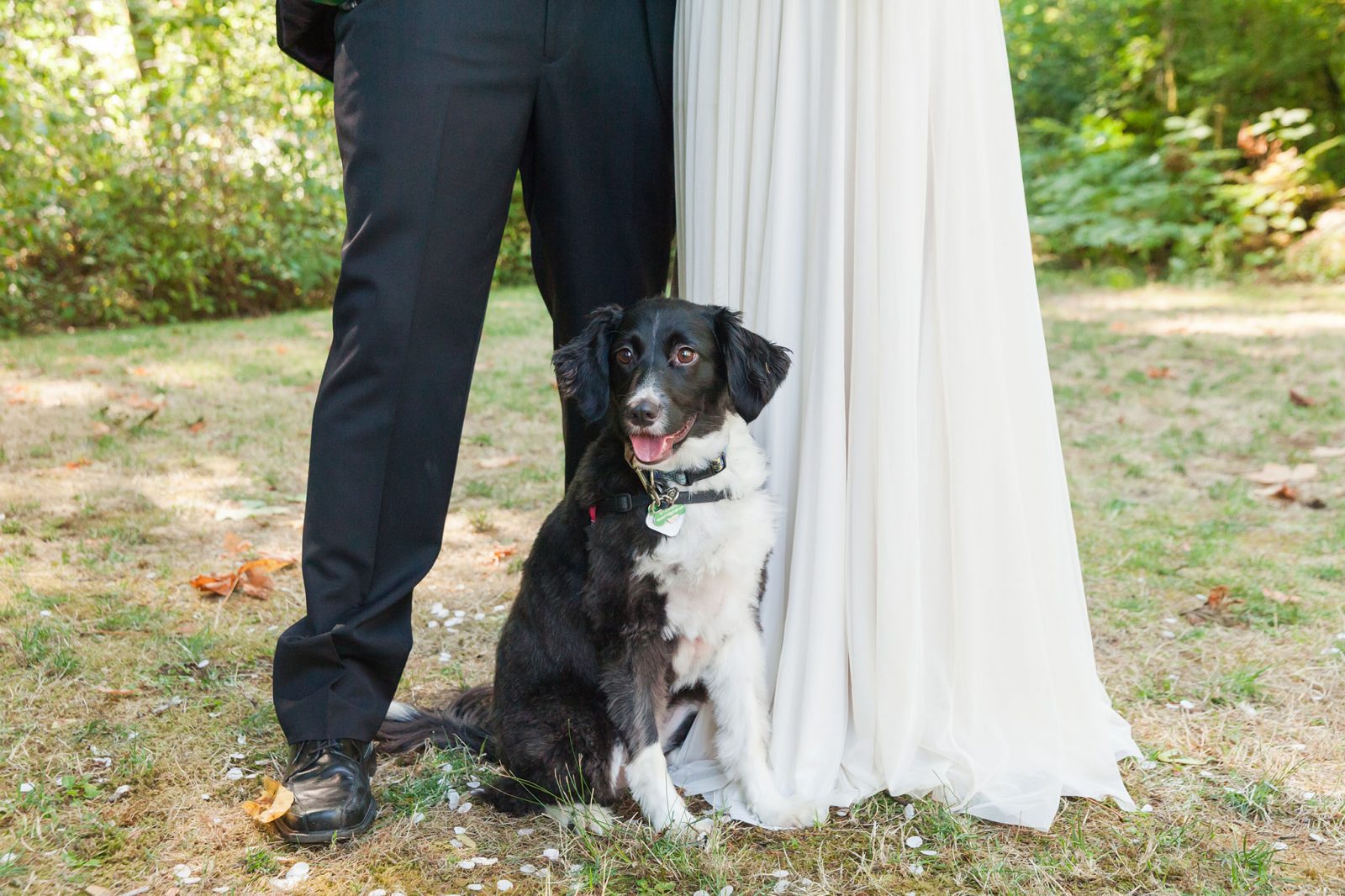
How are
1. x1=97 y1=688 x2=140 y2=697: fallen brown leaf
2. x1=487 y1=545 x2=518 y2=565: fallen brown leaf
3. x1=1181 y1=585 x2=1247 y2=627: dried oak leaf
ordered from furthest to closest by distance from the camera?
1. x1=487 y1=545 x2=518 y2=565: fallen brown leaf
2. x1=1181 y1=585 x2=1247 y2=627: dried oak leaf
3. x1=97 y1=688 x2=140 y2=697: fallen brown leaf

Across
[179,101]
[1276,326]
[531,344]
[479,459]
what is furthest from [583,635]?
[179,101]

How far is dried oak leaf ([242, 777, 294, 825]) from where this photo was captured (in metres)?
2.17

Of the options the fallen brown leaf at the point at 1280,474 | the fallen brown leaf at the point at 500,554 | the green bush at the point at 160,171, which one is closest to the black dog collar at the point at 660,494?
the fallen brown leaf at the point at 500,554

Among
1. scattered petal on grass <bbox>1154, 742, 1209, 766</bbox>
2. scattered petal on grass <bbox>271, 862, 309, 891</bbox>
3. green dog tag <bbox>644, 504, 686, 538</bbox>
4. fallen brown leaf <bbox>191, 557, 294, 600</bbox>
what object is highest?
green dog tag <bbox>644, 504, 686, 538</bbox>

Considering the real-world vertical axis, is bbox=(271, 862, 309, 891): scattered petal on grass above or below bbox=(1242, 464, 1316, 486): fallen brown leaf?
below

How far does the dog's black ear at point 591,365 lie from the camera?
7.98 ft

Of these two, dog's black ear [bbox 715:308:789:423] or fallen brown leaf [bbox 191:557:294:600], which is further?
fallen brown leaf [bbox 191:557:294:600]

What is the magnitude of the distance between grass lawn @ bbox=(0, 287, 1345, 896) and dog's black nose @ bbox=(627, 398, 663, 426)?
0.87 m

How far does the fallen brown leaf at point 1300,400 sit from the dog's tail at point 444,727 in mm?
5186

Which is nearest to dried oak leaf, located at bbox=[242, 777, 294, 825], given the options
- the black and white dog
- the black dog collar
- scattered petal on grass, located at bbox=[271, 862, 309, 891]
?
scattered petal on grass, located at bbox=[271, 862, 309, 891]

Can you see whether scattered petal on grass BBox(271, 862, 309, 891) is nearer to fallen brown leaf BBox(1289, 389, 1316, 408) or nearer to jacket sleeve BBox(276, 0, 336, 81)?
jacket sleeve BBox(276, 0, 336, 81)

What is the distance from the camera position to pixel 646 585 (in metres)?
2.26

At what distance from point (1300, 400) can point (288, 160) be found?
8.48 m

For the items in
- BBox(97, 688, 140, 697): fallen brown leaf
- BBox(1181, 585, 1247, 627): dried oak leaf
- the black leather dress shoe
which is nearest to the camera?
the black leather dress shoe
